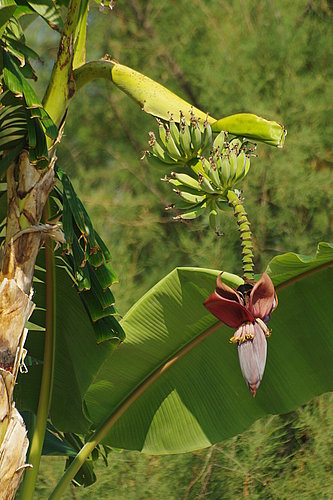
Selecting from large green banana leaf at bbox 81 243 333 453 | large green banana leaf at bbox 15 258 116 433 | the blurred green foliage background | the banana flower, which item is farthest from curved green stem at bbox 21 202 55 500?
the blurred green foliage background

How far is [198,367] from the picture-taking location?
1.97 meters

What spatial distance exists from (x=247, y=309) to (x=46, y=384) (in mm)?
1097

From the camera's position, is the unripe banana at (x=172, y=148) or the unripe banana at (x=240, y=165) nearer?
the unripe banana at (x=240, y=165)

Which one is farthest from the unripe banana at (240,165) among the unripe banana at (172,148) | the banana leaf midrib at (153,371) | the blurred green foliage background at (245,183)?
the blurred green foliage background at (245,183)

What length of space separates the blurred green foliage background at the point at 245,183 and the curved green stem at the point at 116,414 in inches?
52.1

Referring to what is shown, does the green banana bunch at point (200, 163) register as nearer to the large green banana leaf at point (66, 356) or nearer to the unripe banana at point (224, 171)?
the unripe banana at point (224, 171)

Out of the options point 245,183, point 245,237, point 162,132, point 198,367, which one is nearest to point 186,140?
point 162,132

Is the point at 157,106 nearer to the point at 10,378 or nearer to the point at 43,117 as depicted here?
the point at 43,117

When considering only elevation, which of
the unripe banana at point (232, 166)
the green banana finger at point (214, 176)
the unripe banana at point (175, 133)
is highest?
the unripe banana at point (175, 133)

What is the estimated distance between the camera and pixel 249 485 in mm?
3246

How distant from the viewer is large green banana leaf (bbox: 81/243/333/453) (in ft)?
5.94

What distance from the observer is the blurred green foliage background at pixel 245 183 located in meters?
3.29

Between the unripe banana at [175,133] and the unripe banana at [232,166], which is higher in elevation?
the unripe banana at [175,133]

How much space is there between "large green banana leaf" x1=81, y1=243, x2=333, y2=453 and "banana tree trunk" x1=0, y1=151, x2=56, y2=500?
403mm
